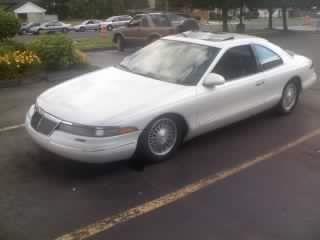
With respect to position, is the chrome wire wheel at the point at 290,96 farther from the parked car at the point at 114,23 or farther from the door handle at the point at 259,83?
the parked car at the point at 114,23

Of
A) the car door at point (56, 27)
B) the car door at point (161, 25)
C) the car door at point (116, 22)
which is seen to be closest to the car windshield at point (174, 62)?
the car door at point (161, 25)

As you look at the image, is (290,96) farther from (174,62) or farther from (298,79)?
(174,62)

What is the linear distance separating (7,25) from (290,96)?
7.54m

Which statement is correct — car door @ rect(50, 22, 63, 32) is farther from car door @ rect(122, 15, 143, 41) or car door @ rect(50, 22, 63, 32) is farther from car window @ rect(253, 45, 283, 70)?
car window @ rect(253, 45, 283, 70)

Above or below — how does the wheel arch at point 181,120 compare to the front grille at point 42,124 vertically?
below

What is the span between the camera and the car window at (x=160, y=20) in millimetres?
15592

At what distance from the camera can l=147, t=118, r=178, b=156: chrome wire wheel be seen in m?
4.71

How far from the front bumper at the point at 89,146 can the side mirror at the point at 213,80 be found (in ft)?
4.13

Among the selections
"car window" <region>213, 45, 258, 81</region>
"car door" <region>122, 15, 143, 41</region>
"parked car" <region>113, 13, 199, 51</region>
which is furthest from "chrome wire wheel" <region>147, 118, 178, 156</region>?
"car door" <region>122, 15, 143, 41</region>

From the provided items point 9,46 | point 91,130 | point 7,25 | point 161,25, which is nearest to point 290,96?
point 91,130

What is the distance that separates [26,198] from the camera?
4020 millimetres

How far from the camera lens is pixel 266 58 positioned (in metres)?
6.23

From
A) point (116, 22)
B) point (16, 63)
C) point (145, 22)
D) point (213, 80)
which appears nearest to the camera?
point (213, 80)

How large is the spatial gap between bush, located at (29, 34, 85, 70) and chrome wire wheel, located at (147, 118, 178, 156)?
5.93m
